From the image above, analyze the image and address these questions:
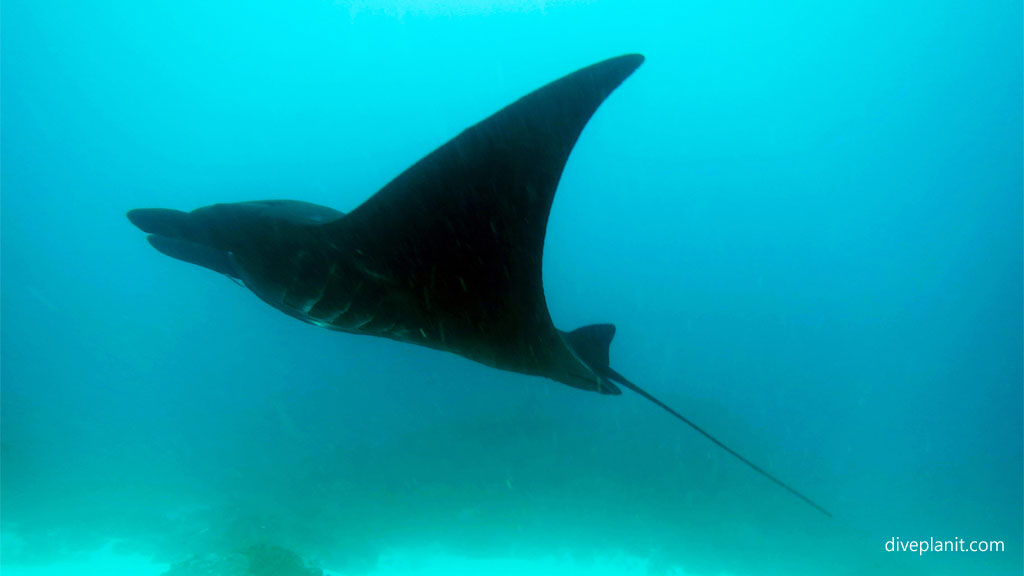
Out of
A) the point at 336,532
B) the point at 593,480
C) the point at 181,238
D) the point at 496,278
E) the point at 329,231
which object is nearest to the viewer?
the point at 329,231

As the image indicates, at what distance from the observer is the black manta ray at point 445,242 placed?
2318mm

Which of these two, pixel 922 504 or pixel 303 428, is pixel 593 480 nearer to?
pixel 303 428

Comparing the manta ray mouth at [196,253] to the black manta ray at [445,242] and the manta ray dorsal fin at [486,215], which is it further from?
the manta ray dorsal fin at [486,215]

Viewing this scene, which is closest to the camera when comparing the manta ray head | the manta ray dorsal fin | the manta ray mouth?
the manta ray dorsal fin

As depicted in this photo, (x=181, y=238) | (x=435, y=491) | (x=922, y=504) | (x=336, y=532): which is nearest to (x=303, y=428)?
(x=336, y=532)

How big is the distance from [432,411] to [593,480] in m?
7.15

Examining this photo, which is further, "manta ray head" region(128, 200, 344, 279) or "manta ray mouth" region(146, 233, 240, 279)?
"manta ray mouth" region(146, 233, 240, 279)

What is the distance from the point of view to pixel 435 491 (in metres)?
19.8

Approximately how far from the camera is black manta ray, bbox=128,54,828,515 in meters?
2.32

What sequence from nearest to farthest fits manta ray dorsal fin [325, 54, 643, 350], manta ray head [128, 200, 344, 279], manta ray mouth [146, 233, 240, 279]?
manta ray dorsal fin [325, 54, 643, 350] → manta ray head [128, 200, 344, 279] → manta ray mouth [146, 233, 240, 279]

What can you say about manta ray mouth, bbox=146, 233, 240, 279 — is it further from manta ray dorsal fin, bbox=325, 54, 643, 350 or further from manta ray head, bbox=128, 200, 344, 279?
manta ray dorsal fin, bbox=325, 54, 643, 350

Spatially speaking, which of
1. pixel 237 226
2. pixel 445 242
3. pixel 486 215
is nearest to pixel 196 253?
pixel 237 226

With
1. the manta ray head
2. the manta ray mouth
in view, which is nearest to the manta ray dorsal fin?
the manta ray head

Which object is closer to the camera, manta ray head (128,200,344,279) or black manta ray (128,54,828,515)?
black manta ray (128,54,828,515)
